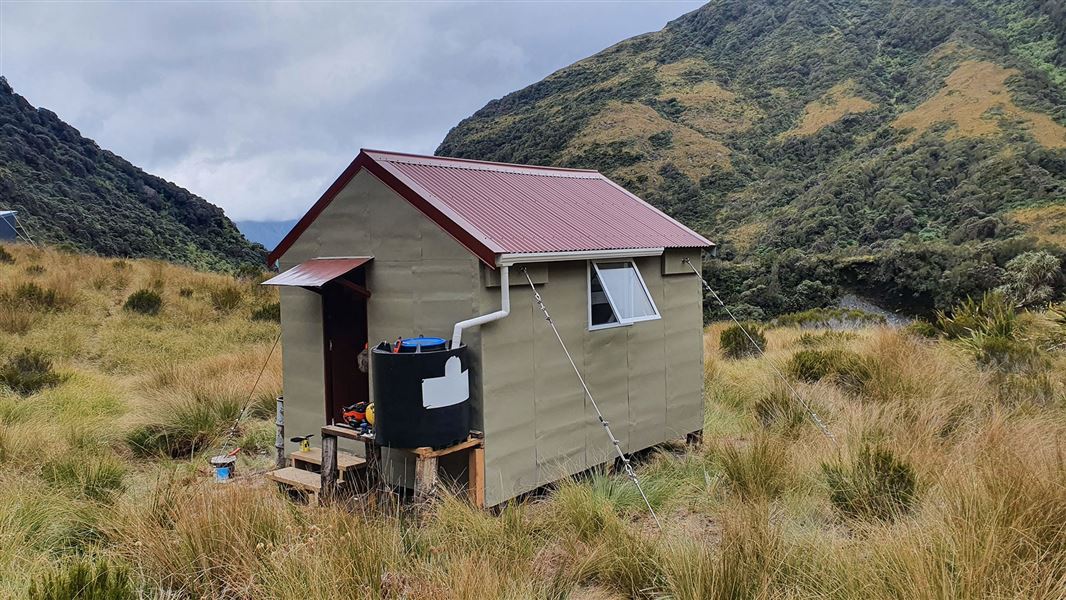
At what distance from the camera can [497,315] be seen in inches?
232

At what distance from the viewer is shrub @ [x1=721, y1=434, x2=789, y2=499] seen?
596cm

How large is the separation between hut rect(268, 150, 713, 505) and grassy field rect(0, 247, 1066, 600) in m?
0.58

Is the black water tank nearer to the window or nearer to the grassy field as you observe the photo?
the grassy field

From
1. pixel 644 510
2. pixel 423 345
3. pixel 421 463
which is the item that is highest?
pixel 423 345

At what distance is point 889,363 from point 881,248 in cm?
3384

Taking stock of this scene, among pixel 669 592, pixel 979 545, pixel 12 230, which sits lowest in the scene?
pixel 669 592

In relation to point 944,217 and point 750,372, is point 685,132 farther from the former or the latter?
point 750,372

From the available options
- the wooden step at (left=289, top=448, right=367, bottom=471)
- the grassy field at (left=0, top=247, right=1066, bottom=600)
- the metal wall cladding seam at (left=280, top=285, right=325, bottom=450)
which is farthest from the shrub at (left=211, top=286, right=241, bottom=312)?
the wooden step at (left=289, top=448, right=367, bottom=471)

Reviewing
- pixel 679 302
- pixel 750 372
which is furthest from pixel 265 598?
pixel 750 372

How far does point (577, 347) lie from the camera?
6.87 metres

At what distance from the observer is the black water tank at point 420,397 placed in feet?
18.3

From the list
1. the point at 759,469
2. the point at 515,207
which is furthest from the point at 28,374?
the point at 759,469

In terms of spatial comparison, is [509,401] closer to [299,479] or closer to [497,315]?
[497,315]

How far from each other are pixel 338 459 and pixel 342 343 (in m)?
1.21
